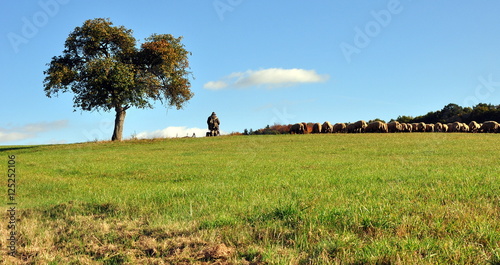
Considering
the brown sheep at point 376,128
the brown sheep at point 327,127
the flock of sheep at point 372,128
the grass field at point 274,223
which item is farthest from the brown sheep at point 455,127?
the grass field at point 274,223

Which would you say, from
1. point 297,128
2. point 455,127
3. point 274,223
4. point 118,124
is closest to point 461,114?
point 455,127

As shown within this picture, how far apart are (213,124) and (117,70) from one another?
12783 millimetres

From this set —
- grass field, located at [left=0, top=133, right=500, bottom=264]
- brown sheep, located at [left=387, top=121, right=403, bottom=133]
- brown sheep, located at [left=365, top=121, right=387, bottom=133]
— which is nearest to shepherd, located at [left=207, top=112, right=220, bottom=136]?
brown sheep, located at [left=365, top=121, right=387, bottom=133]

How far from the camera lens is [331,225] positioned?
6.62 meters

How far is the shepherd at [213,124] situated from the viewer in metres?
46.9

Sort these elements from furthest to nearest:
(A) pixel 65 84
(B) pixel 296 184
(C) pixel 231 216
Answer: (A) pixel 65 84
(B) pixel 296 184
(C) pixel 231 216

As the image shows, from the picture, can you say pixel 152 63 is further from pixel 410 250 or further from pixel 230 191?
pixel 410 250

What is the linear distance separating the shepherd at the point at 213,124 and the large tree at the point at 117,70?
156 inches

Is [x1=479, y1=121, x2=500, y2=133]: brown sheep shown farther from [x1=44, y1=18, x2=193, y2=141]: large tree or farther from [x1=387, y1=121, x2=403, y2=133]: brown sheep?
[x1=44, y1=18, x2=193, y2=141]: large tree

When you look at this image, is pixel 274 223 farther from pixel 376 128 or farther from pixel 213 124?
pixel 376 128

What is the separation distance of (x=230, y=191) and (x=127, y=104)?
35.9 m

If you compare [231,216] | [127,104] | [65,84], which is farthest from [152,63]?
[231,216]

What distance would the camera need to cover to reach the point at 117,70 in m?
40.2

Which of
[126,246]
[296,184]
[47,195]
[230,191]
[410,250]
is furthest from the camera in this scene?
[47,195]
